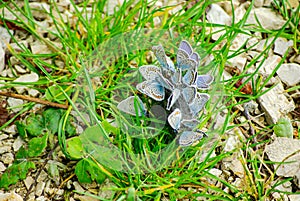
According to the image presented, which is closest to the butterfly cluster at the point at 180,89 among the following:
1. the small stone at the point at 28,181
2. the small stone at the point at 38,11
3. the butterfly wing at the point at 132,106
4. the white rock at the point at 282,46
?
the butterfly wing at the point at 132,106

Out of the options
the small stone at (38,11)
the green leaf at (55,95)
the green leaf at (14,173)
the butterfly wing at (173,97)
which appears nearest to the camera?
the butterfly wing at (173,97)

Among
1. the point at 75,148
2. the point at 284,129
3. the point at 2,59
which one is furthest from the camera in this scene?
the point at 2,59

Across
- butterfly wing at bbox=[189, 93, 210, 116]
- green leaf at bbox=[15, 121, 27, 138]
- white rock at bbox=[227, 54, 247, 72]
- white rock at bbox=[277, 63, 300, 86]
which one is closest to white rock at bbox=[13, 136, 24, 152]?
green leaf at bbox=[15, 121, 27, 138]

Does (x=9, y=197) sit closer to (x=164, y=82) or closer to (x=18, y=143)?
(x=18, y=143)

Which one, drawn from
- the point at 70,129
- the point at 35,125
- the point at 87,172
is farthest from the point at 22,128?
the point at 87,172

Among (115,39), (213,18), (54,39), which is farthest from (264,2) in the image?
(54,39)

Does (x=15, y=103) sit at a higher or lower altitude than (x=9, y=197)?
higher

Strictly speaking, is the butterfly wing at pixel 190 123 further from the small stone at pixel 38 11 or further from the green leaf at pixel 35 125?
the small stone at pixel 38 11
